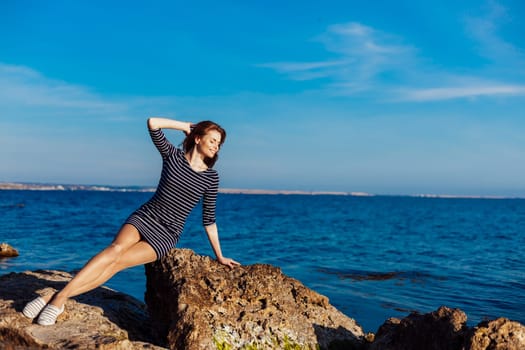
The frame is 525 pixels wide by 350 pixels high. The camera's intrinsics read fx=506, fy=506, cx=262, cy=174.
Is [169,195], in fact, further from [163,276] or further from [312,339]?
[312,339]

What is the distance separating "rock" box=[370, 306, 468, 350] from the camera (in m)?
5.45

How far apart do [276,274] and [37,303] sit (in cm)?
300

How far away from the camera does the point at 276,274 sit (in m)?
6.95

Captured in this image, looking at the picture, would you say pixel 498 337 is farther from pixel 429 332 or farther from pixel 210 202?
pixel 210 202

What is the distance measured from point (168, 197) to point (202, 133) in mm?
895

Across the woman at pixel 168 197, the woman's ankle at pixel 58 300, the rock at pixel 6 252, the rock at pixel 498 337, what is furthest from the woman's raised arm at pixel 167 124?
the rock at pixel 6 252

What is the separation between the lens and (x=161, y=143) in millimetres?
6301

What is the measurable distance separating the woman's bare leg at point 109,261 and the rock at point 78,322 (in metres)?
0.35

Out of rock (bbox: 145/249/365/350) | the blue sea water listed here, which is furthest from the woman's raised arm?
the blue sea water

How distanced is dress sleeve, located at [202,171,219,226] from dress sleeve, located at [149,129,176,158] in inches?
24.8

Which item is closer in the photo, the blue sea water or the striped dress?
the striped dress

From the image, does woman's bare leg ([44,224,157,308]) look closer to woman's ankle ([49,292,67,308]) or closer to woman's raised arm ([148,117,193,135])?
woman's ankle ([49,292,67,308])

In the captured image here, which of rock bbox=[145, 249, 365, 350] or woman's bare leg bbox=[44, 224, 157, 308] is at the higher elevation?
woman's bare leg bbox=[44, 224, 157, 308]

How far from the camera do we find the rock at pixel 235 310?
5.87 metres
